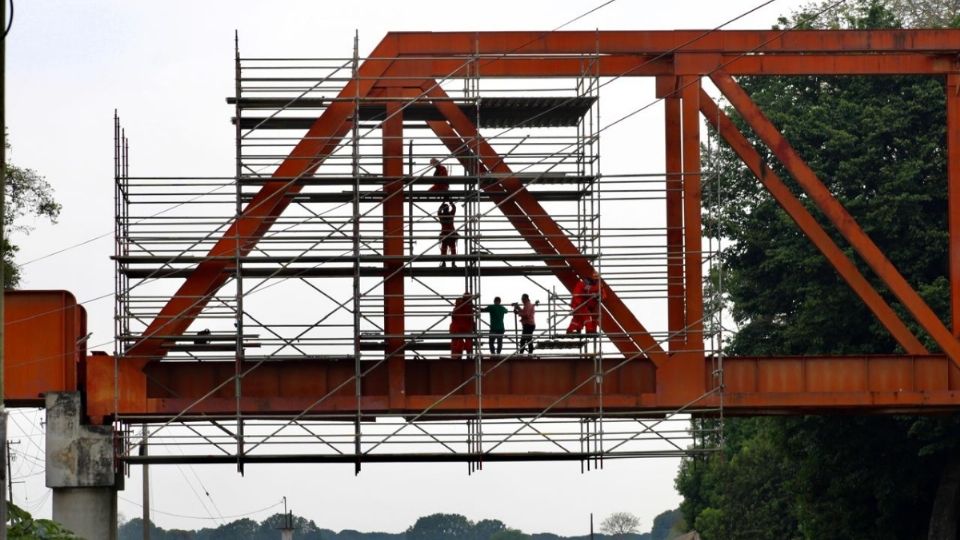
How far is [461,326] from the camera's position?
3077cm

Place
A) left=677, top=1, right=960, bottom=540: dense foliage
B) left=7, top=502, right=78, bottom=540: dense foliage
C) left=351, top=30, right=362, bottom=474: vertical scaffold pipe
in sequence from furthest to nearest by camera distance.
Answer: left=677, top=1, right=960, bottom=540: dense foliage < left=351, top=30, right=362, bottom=474: vertical scaffold pipe < left=7, top=502, right=78, bottom=540: dense foliage

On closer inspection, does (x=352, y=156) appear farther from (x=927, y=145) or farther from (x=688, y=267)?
(x=927, y=145)

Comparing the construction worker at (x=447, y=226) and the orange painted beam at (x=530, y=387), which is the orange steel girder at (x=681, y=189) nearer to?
the orange painted beam at (x=530, y=387)

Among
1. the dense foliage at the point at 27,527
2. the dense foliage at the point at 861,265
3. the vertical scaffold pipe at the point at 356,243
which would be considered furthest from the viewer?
the dense foliage at the point at 861,265

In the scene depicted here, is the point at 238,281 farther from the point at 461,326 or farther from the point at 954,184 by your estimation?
the point at 954,184

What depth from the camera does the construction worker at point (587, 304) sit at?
98.4ft

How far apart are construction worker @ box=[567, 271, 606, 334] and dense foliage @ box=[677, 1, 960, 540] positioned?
11338mm

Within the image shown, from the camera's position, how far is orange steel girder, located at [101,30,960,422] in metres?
30.4

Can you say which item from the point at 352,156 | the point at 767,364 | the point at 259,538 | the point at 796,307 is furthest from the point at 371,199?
the point at 259,538

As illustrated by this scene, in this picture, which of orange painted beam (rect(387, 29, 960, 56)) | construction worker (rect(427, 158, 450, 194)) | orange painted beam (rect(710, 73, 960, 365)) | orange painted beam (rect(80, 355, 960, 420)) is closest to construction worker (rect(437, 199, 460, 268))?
construction worker (rect(427, 158, 450, 194))

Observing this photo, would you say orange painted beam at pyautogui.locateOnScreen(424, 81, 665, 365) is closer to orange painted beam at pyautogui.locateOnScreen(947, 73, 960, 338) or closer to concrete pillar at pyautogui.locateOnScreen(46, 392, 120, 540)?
orange painted beam at pyautogui.locateOnScreen(947, 73, 960, 338)

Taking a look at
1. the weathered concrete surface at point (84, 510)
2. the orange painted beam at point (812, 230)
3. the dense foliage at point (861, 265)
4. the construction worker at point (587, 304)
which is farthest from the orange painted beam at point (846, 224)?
the weathered concrete surface at point (84, 510)

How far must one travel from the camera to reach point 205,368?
3062 cm

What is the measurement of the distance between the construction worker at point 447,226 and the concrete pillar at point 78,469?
6.19m
